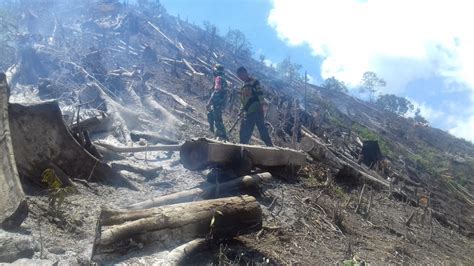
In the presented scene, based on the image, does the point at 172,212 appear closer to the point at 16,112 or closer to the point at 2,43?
the point at 16,112

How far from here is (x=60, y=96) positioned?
1123 centimetres

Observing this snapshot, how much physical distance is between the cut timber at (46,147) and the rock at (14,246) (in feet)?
4.77

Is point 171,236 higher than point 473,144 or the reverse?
the reverse

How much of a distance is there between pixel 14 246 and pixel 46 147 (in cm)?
200

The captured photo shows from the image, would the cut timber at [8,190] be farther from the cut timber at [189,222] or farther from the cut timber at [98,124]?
the cut timber at [98,124]

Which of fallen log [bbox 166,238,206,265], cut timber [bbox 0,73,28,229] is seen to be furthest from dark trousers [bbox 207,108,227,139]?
cut timber [bbox 0,73,28,229]

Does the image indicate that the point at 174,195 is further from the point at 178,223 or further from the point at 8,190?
the point at 8,190

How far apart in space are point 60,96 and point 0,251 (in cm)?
911

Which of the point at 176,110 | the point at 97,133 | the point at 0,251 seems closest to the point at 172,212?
the point at 0,251

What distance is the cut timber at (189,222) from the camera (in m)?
3.58

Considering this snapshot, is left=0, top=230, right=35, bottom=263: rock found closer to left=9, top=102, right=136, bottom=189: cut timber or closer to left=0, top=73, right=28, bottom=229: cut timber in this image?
left=0, top=73, right=28, bottom=229: cut timber

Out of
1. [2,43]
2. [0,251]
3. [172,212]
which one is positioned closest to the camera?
[0,251]

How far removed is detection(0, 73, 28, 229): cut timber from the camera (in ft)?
10.7

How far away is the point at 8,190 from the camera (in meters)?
3.45
